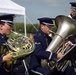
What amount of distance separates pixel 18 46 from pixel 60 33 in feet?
4.50

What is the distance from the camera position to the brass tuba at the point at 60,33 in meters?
6.23

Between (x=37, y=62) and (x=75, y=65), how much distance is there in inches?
28.7

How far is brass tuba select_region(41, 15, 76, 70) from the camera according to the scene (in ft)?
20.4

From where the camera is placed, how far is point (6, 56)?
17.0 feet

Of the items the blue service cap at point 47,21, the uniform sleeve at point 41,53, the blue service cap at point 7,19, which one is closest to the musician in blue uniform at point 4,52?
the blue service cap at point 7,19

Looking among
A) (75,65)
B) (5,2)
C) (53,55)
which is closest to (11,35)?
(53,55)

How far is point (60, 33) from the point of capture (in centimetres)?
643

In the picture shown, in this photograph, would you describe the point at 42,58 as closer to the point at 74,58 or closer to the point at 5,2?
the point at 74,58

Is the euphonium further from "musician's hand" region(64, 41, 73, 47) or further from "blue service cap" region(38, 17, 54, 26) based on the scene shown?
"blue service cap" region(38, 17, 54, 26)

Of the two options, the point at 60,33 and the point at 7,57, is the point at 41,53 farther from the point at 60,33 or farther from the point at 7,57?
the point at 7,57

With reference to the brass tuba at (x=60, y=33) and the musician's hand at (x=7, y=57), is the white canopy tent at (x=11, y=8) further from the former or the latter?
the musician's hand at (x=7, y=57)

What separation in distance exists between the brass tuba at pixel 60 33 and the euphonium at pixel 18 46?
0.86 meters

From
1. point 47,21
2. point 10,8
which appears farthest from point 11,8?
point 47,21

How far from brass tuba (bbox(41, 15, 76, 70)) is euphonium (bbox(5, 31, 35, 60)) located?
86 cm
